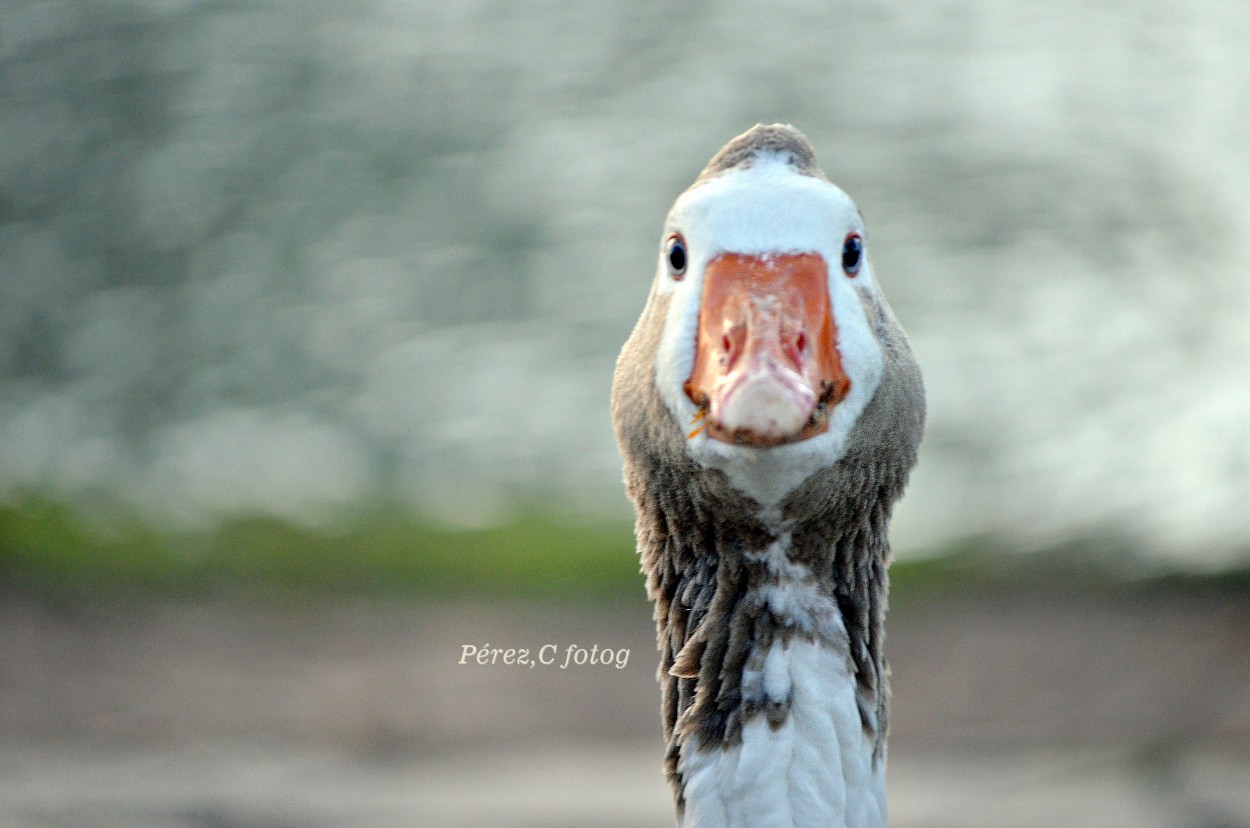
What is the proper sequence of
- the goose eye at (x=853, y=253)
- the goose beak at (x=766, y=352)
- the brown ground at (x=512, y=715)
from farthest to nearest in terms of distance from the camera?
the brown ground at (x=512, y=715), the goose eye at (x=853, y=253), the goose beak at (x=766, y=352)

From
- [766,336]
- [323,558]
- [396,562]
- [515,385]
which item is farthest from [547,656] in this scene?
[766,336]

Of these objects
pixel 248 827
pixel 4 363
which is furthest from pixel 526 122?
pixel 248 827

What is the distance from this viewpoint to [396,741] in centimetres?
677

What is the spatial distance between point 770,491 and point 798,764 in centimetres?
60

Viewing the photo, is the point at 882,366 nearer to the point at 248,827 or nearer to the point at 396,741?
the point at 248,827

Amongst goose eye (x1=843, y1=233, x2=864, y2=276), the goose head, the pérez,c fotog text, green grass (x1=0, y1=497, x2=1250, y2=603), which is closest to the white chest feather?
the goose head

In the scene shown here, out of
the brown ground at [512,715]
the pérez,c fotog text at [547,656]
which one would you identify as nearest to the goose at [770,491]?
the brown ground at [512,715]

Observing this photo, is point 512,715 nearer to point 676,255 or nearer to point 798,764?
point 798,764

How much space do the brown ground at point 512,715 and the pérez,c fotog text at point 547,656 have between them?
0.19 feet

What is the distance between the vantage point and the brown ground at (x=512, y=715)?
6137mm

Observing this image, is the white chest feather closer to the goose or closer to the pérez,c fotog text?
the goose

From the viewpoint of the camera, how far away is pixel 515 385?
8.95 meters

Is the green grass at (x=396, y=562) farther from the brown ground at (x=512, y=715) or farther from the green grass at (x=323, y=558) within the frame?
the brown ground at (x=512, y=715)

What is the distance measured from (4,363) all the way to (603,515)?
→ 4547 mm
